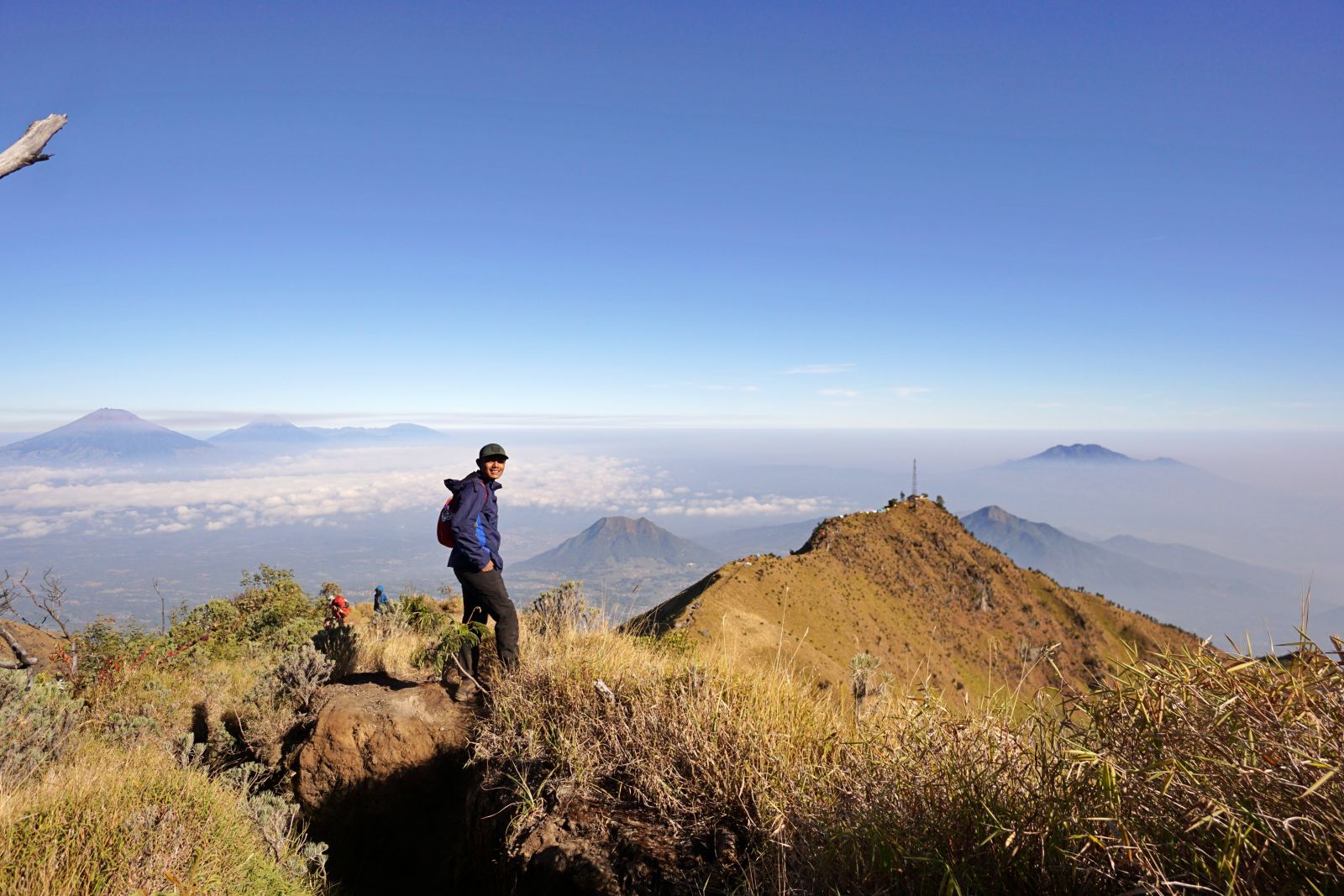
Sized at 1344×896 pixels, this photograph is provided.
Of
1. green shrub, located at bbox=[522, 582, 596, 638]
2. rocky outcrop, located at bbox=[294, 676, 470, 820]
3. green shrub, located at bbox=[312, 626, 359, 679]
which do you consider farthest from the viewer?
green shrub, located at bbox=[312, 626, 359, 679]

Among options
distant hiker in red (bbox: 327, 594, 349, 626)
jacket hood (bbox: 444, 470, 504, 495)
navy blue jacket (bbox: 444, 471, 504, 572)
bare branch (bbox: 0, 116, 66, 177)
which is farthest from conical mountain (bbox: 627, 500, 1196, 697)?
bare branch (bbox: 0, 116, 66, 177)

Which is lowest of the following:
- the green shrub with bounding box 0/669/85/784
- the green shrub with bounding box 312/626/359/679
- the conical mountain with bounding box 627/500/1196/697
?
the conical mountain with bounding box 627/500/1196/697

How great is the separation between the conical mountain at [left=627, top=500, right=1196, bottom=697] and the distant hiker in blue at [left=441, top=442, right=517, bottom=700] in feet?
63.1

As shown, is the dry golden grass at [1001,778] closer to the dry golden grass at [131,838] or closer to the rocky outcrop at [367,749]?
the rocky outcrop at [367,749]

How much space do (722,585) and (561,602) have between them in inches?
1011

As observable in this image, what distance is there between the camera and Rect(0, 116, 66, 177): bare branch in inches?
132

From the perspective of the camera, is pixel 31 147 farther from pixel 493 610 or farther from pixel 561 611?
pixel 561 611

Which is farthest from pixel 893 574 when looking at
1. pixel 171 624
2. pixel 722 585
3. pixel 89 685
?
pixel 89 685

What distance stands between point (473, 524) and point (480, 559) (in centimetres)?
34

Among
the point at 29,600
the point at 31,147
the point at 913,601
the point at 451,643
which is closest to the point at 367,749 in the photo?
the point at 451,643

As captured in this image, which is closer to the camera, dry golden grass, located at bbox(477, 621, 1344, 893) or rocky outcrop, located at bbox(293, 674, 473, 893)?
dry golden grass, located at bbox(477, 621, 1344, 893)

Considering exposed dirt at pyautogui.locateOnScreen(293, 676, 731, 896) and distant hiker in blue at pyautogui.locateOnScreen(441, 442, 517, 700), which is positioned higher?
distant hiker in blue at pyautogui.locateOnScreen(441, 442, 517, 700)

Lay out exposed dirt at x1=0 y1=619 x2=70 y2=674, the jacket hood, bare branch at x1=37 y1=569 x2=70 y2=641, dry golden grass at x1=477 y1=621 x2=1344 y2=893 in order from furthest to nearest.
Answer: bare branch at x1=37 y1=569 x2=70 y2=641 < exposed dirt at x1=0 y1=619 x2=70 y2=674 < the jacket hood < dry golden grass at x1=477 y1=621 x2=1344 y2=893

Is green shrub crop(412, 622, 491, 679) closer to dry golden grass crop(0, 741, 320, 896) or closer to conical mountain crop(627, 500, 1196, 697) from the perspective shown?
dry golden grass crop(0, 741, 320, 896)
